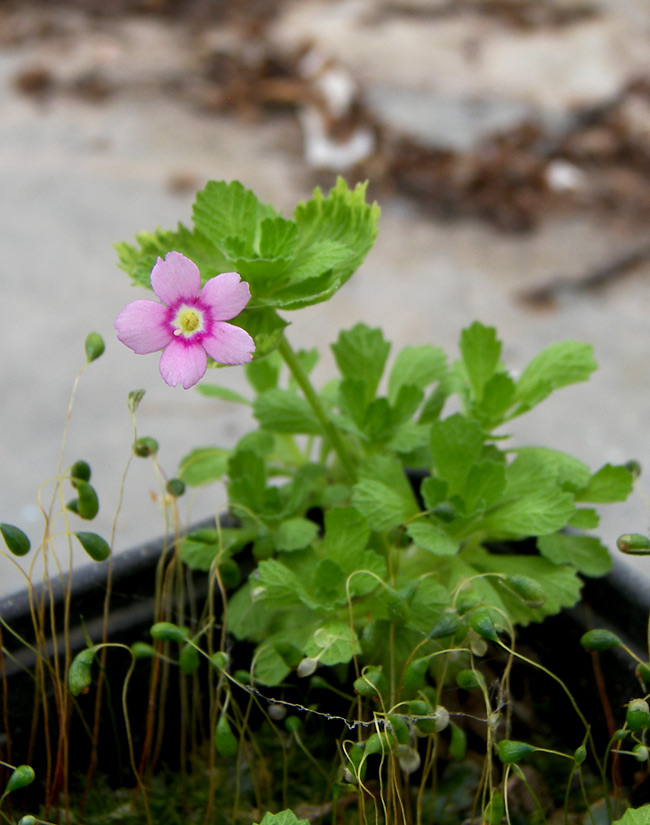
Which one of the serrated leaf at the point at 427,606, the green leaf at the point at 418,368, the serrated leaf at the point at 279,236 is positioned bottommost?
the serrated leaf at the point at 427,606

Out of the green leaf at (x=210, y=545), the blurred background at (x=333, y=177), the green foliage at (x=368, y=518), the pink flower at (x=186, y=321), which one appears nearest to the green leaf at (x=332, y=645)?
the green foliage at (x=368, y=518)

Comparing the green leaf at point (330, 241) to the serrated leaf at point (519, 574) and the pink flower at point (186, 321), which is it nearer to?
the pink flower at point (186, 321)

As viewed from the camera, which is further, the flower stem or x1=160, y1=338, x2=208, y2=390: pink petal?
the flower stem

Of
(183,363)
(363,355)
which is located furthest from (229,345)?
(363,355)

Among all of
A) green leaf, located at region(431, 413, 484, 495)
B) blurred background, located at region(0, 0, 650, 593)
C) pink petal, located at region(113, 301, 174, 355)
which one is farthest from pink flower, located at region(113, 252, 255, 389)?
blurred background, located at region(0, 0, 650, 593)

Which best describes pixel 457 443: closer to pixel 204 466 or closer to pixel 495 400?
pixel 495 400

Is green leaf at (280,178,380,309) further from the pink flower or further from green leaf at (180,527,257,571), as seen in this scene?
green leaf at (180,527,257,571)

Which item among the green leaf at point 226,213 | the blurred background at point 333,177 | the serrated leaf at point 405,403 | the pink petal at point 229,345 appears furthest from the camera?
the blurred background at point 333,177
